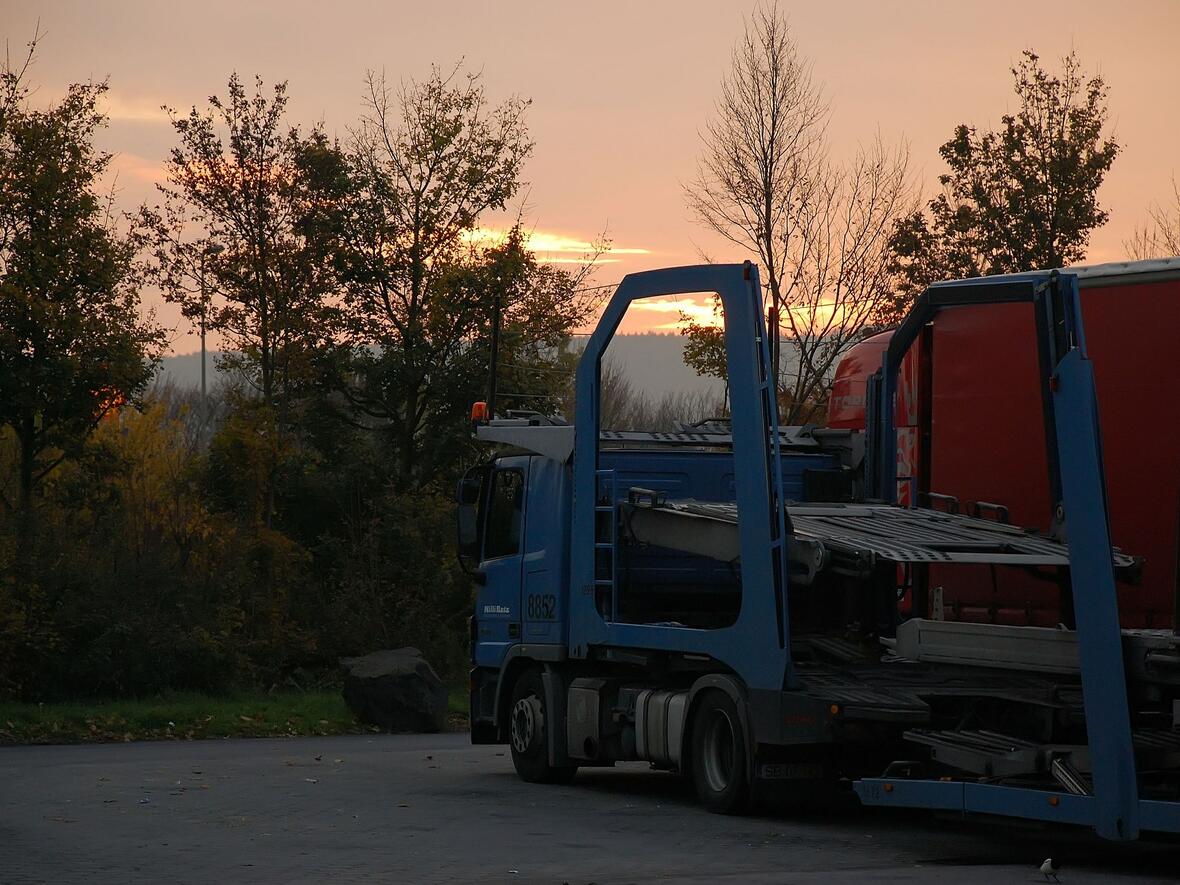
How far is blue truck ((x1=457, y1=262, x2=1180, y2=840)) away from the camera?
9008 millimetres

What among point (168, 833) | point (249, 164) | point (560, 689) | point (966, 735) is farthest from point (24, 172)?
point (966, 735)

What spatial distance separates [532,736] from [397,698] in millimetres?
8353

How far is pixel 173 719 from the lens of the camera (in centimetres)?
2264

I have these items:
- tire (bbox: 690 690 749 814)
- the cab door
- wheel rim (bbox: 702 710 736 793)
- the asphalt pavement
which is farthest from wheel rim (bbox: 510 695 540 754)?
wheel rim (bbox: 702 710 736 793)

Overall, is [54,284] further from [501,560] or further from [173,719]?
[501,560]

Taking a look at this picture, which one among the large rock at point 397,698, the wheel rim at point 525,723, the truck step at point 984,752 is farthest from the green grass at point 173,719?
the truck step at point 984,752

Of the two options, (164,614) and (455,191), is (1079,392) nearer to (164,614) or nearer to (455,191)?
(164,614)

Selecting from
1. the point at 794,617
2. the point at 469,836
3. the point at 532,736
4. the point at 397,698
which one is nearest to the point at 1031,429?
the point at 794,617

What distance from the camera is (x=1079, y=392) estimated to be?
910 cm

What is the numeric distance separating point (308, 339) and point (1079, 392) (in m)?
25.2

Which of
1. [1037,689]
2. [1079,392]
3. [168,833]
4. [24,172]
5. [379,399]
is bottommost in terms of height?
[168,833]

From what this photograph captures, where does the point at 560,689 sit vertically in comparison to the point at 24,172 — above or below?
below

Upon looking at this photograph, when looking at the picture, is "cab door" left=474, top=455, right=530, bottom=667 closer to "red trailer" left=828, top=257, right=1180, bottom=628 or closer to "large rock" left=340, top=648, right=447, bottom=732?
"red trailer" left=828, top=257, right=1180, bottom=628

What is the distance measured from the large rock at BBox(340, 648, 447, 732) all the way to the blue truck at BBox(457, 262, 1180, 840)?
7.04 metres
